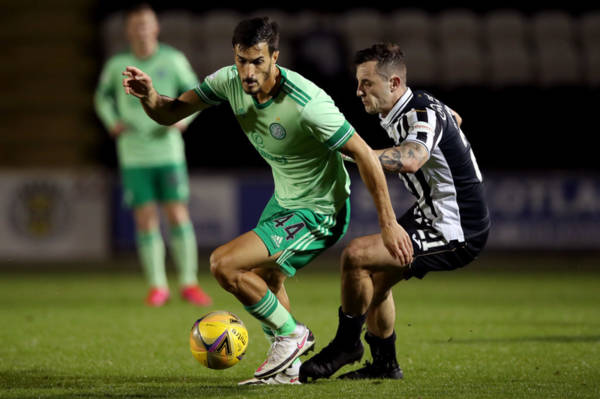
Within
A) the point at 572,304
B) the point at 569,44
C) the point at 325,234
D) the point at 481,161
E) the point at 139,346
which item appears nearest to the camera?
the point at 325,234

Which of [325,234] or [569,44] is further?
[569,44]

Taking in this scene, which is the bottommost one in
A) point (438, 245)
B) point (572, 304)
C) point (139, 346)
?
point (572, 304)

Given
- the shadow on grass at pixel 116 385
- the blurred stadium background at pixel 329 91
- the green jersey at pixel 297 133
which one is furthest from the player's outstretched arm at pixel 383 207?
the blurred stadium background at pixel 329 91

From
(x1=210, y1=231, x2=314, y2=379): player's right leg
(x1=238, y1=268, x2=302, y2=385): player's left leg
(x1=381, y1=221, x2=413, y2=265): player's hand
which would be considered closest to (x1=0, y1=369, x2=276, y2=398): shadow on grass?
(x1=238, y1=268, x2=302, y2=385): player's left leg

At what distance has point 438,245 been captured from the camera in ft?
13.8

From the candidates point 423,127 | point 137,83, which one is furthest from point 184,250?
point 423,127

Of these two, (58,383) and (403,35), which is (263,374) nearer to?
(58,383)

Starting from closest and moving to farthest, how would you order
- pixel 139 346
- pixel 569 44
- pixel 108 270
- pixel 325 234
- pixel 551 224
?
1. pixel 325 234
2. pixel 139 346
3. pixel 108 270
4. pixel 551 224
5. pixel 569 44

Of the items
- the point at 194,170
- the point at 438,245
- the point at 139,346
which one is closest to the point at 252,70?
the point at 438,245

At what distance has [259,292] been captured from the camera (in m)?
4.12

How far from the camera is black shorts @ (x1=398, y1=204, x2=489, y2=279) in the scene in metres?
4.20

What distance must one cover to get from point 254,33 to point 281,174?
0.74 m

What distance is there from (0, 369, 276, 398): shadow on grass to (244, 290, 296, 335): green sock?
0.32 m

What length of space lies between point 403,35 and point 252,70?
10408 mm
